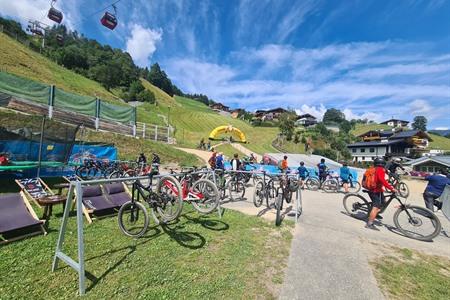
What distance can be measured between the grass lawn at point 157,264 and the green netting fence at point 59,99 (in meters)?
11.6

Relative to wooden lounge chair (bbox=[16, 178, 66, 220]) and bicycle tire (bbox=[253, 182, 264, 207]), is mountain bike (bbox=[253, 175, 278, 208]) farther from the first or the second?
wooden lounge chair (bbox=[16, 178, 66, 220])

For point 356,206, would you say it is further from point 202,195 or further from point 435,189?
point 202,195

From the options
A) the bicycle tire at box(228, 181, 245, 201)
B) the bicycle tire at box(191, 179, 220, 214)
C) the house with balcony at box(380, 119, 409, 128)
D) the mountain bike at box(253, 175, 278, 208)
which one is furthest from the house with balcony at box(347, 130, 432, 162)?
the house with balcony at box(380, 119, 409, 128)

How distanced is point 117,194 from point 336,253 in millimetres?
5737

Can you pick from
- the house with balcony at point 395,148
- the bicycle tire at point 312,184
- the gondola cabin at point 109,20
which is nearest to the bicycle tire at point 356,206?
the bicycle tire at point 312,184

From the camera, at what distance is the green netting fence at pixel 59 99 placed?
12.5 m

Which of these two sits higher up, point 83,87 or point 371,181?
point 83,87

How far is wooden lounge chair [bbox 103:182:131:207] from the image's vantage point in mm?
6173

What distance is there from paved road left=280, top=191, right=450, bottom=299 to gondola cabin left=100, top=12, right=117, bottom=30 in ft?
47.5

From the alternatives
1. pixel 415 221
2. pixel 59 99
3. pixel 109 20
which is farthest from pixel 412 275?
pixel 59 99

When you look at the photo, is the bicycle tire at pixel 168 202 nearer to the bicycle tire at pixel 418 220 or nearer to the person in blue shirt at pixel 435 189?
the bicycle tire at pixel 418 220

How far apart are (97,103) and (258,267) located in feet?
54.3

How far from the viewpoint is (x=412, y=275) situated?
375cm

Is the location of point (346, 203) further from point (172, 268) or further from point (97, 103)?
point (97, 103)
